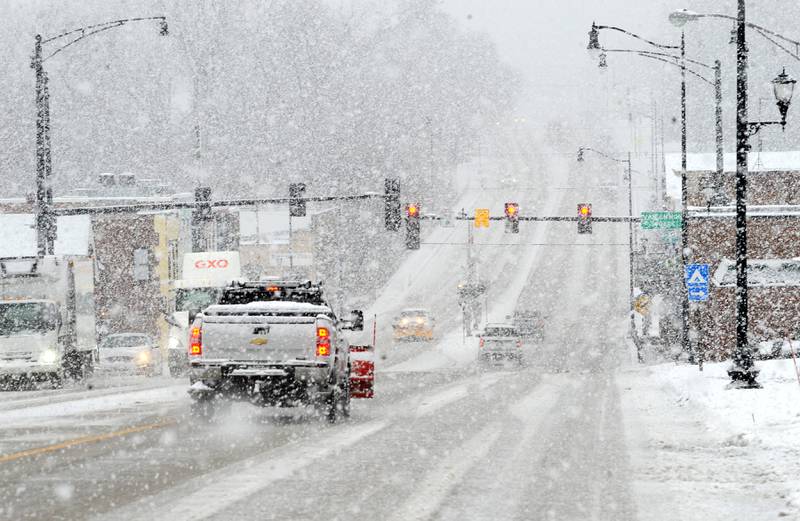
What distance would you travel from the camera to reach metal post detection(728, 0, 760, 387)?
81.6 ft

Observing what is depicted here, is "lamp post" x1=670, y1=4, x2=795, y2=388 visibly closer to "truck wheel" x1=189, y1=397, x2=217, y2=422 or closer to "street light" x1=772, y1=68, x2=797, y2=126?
"street light" x1=772, y1=68, x2=797, y2=126

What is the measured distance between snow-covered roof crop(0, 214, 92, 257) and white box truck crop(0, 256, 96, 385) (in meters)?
26.8

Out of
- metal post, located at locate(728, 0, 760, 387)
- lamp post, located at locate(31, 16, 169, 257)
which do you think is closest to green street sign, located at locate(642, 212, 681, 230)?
metal post, located at locate(728, 0, 760, 387)

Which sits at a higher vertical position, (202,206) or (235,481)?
(202,206)

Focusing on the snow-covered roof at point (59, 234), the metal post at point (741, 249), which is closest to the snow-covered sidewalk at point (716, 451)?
the metal post at point (741, 249)

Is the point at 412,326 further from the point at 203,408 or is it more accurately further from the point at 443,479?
the point at 443,479

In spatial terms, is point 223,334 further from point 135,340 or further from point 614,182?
point 614,182

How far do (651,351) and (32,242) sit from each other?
98.9ft

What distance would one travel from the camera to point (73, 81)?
3679 inches

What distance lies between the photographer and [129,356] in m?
43.1

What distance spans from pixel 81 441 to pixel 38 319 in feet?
58.9

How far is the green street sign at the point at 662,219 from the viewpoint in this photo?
4116 cm

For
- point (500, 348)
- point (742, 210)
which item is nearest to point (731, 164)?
point (500, 348)

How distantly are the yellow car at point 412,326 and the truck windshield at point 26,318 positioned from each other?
39730mm
